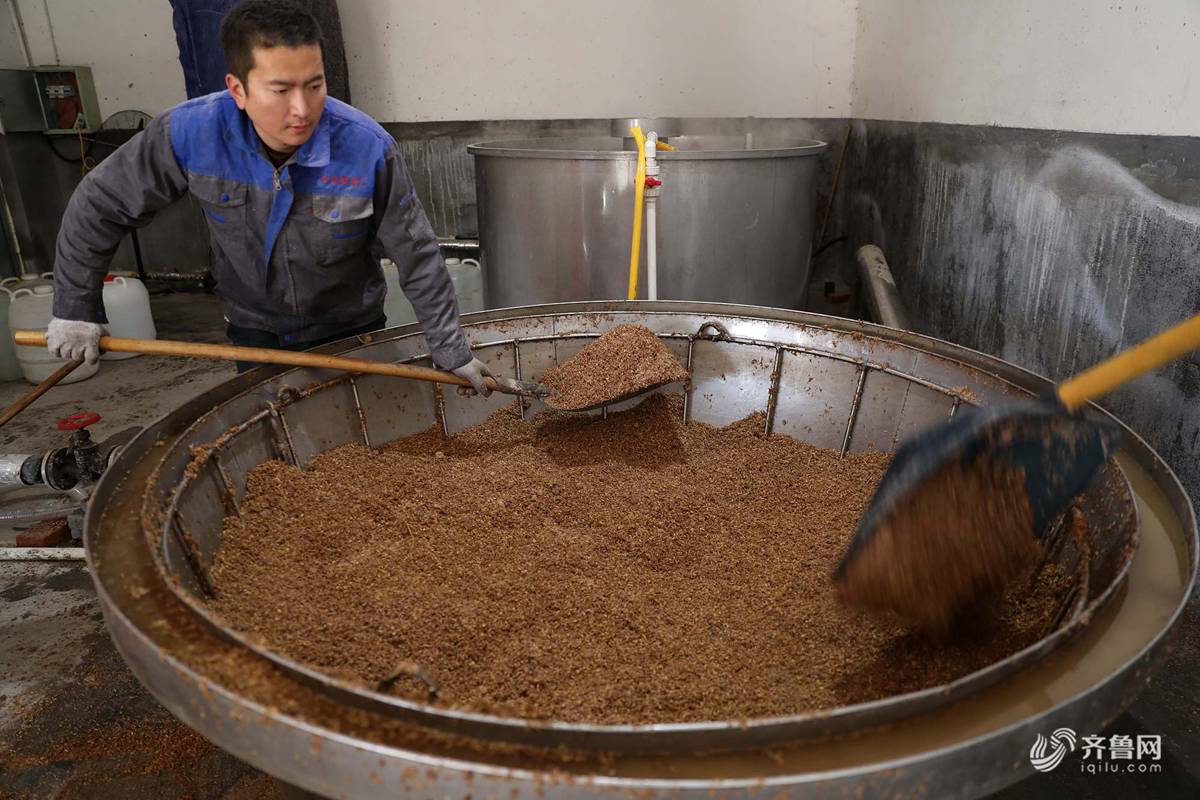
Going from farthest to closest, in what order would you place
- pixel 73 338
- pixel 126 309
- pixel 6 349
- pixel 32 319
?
pixel 126 309, pixel 6 349, pixel 32 319, pixel 73 338

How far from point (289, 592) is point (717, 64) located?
3.76 meters

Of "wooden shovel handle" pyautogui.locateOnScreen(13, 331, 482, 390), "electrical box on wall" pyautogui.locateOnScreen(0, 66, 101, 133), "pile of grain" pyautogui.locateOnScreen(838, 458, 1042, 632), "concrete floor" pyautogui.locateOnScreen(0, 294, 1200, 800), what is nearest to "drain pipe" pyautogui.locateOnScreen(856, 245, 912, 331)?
"concrete floor" pyautogui.locateOnScreen(0, 294, 1200, 800)

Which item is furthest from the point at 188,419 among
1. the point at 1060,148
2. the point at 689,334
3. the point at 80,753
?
the point at 1060,148

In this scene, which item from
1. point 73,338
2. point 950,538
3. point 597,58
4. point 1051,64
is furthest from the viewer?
point 597,58

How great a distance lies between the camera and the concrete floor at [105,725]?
4.59 ft

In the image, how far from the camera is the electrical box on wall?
15.3 feet

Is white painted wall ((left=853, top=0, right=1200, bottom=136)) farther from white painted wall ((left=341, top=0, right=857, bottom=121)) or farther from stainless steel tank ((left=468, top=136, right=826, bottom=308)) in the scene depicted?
white painted wall ((left=341, top=0, right=857, bottom=121))

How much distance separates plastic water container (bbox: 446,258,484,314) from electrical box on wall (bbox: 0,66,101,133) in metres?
3.07

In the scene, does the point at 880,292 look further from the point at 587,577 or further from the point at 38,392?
the point at 38,392

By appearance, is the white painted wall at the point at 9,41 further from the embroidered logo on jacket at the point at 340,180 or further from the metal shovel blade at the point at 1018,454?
the metal shovel blade at the point at 1018,454

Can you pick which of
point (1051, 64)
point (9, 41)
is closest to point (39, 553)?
point (1051, 64)

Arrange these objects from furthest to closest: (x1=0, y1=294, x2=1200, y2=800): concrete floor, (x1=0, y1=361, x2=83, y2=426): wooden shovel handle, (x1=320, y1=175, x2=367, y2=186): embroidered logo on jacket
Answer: (x1=0, y1=361, x2=83, y2=426): wooden shovel handle < (x1=320, y1=175, x2=367, y2=186): embroidered logo on jacket < (x1=0, y1=294, x2=1200, y2=800): concrete floor

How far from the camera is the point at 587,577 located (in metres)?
1.32

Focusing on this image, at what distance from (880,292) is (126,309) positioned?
3690 millimetres
